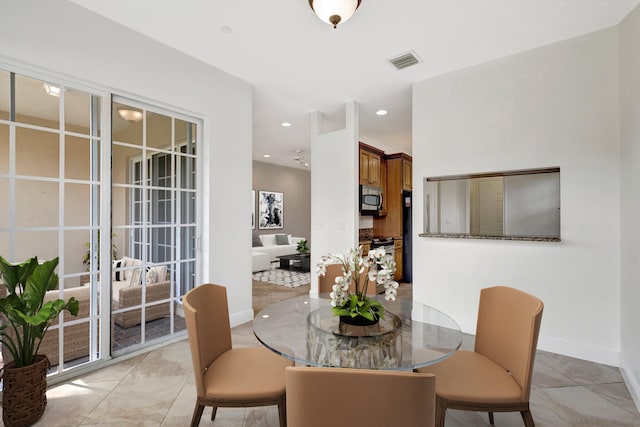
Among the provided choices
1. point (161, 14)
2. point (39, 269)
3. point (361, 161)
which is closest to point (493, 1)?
point (161, 14)

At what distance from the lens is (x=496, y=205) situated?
319cm

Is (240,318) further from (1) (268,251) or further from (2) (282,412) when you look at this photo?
(1) (268,251)

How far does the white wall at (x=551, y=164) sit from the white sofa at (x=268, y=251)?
4178 mm

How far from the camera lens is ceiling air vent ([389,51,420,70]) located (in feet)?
9.86

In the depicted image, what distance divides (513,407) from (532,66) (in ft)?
9.83

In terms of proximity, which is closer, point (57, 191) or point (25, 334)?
point (25, 334)

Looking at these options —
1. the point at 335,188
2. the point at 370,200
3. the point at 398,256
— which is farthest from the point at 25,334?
the point at 398,256

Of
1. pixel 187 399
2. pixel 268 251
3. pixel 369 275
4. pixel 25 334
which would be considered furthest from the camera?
pixel 268 251

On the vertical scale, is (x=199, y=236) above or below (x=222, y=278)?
above

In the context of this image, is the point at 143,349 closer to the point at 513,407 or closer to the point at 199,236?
the point at 199,236

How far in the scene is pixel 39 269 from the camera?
1.80 meters

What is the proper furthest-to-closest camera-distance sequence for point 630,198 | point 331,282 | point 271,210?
point 271,210, point 331,282, point 630,198

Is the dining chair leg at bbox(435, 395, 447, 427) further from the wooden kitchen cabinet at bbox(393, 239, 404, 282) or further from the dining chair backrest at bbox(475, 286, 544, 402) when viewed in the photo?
the wooden kitchen cabinet at bbox(393, 239, 404, 282)

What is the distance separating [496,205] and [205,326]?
3.04 meters
